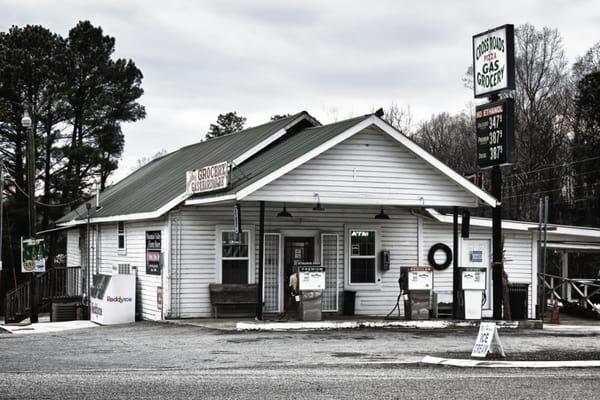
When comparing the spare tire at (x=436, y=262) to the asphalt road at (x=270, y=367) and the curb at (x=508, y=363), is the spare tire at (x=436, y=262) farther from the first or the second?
the curb at (x=508, y=363)

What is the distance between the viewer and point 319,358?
16.1m

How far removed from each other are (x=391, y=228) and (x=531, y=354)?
10.6 m

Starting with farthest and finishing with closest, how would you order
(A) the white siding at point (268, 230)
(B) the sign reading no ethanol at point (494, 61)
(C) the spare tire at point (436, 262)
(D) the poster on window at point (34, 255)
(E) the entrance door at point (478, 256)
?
(D) the poster on window at point (34, 255) < (E) the entrance door at point (478, 256) < (C) the spare tire at point (436, 262) < (A) the white siding at point (268, 230) < (B) the sign reading no ethanol at point (494, 61)

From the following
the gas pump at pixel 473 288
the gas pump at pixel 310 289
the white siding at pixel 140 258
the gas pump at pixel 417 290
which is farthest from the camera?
the white siding at pixel 140 258

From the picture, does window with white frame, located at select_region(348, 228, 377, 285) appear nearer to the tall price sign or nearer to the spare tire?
the spare tire

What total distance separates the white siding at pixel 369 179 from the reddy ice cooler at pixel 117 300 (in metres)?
6.41

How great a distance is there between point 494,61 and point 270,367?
11193 millimetres

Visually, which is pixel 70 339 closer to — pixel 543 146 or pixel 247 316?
pixel 247 316

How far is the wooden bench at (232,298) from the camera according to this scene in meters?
24.7

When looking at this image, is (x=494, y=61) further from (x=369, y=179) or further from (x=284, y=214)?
(x=284, y=214)

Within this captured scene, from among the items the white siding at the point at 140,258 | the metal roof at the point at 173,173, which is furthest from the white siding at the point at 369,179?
the white siding at the point at 140,258

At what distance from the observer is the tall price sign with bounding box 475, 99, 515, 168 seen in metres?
22.2

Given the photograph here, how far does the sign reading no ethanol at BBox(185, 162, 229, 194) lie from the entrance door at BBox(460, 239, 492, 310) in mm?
8748

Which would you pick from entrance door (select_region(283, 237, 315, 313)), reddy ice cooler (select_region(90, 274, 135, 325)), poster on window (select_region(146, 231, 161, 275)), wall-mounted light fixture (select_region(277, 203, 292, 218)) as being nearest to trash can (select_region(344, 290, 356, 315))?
entrance door (select_region(283, 237, 315, 313))
